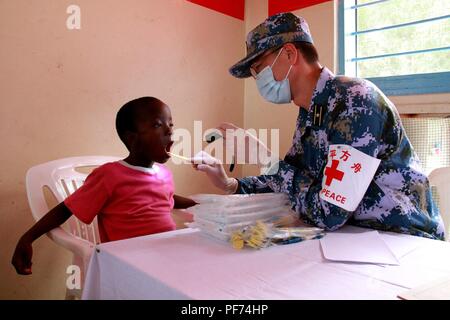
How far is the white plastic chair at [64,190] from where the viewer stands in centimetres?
115

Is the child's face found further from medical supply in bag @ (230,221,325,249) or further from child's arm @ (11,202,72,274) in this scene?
medical supply in bag @ (230,221,325,249)

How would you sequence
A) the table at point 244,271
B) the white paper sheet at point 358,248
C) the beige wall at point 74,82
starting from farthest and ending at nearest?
1. the beige wall at point 74,82
2. the white paper sheet at point 358,248
3. the table at point 244,271

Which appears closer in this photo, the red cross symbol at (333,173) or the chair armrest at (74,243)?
the red cross symbol at (333,173)

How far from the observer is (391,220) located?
3.38ft

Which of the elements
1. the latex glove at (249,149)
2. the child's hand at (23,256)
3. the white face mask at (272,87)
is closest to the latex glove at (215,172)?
the latex glove at (249,149)

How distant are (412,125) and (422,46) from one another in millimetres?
423

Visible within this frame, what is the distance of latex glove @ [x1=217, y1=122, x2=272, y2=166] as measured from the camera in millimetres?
1251

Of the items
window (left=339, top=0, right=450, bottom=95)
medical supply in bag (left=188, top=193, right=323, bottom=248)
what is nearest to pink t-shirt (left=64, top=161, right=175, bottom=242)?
medical supply in bag (left=188, top=193, right=323, bottom=248)

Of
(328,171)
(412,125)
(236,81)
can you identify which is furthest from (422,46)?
(328,171)

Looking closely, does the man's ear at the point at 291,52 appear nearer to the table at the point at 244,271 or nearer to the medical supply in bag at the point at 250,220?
the medical supply in bag at the point at 250,220

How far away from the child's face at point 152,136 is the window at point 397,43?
1.20 m

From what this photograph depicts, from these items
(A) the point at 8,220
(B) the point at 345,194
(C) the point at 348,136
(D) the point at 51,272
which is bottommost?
(D) the point at 51,272

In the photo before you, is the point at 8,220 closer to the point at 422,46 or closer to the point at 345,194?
the point at 345,194

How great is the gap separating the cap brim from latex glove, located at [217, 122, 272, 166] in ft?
0.71
